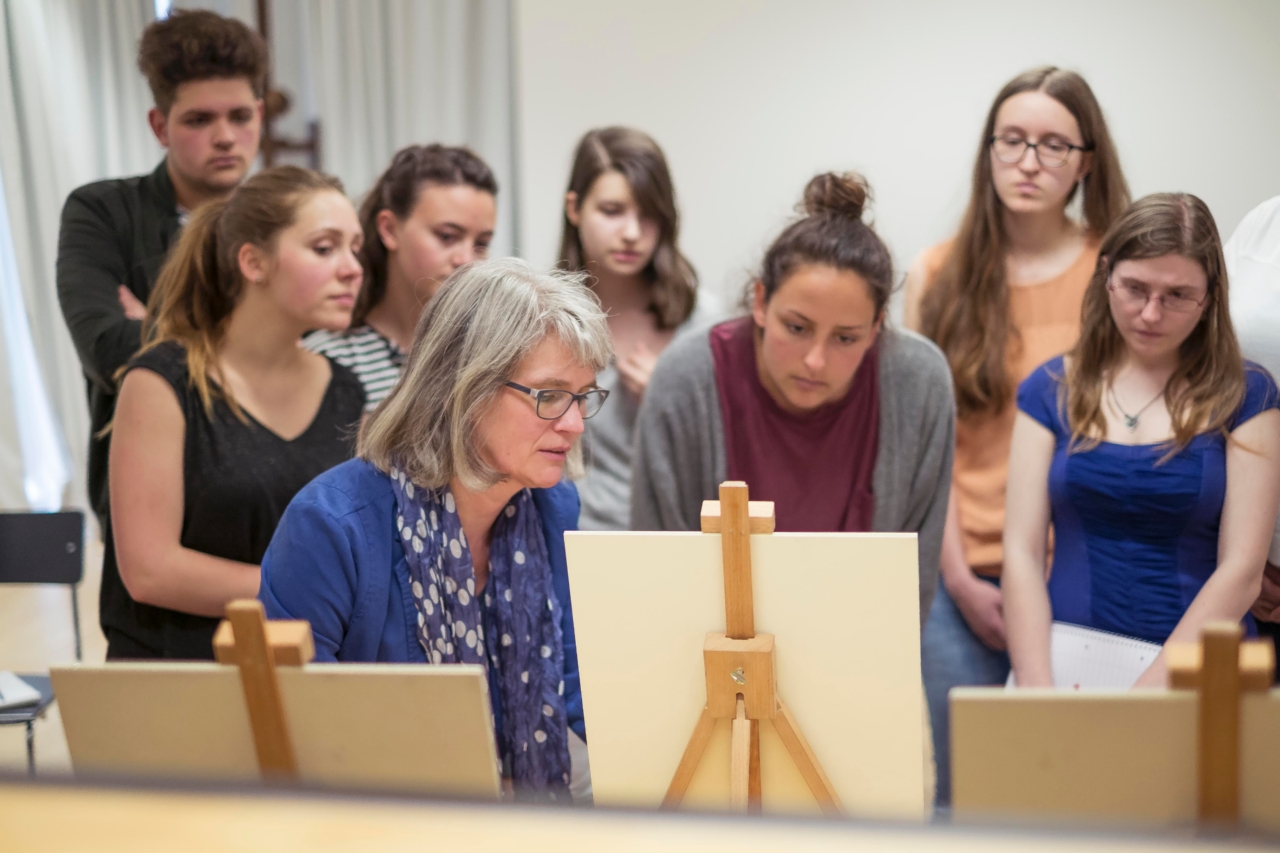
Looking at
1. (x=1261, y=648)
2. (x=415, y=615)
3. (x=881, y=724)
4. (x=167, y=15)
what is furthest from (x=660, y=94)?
(x=1261, y=648)

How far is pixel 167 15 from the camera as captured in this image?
166 centimetres

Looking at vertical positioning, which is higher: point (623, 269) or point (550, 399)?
point (623, 269)

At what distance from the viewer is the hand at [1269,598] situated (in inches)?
47.0

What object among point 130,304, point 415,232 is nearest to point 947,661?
point 415,232

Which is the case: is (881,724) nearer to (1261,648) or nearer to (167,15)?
(1261,648)

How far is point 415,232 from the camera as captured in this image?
1.89 metres

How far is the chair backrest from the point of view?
5.45ft

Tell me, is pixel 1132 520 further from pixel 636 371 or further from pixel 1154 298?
pixel 636 371

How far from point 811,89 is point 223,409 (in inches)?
60.7

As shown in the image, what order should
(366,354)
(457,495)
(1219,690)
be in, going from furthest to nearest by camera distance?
(366,354), (457,495), (1219,690)

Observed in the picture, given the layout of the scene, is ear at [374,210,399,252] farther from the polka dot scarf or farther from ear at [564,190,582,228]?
the polka dot scarf

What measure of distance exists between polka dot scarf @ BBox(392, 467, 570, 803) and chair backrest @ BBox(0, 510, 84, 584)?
76cm

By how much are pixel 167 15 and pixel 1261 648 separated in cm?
171

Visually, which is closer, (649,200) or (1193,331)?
(1193,331)
